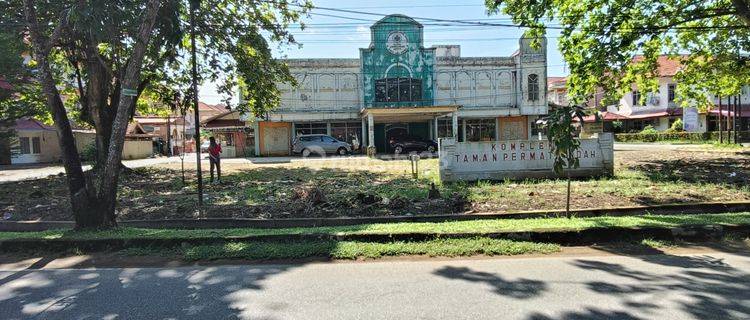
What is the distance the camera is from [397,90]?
116 ft

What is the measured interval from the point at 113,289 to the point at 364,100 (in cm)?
3065

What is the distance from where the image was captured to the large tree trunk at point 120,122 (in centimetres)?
817

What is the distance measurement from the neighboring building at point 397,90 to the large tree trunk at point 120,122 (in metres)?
25.2

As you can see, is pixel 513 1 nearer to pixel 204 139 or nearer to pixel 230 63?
pixel 230 63

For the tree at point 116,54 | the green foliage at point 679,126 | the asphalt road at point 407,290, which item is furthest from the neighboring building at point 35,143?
the green foliage at point 679,126

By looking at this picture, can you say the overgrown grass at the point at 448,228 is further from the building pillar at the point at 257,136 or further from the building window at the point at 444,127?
the building window at the point at 444,127

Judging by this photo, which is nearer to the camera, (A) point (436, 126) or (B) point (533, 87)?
(A) point (436, 126)

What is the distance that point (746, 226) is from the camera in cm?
728

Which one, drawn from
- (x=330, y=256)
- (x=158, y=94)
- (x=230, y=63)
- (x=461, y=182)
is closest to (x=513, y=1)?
(x=461, y=182)

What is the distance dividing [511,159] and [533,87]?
25.0m

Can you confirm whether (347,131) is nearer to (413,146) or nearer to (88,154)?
(413,146)

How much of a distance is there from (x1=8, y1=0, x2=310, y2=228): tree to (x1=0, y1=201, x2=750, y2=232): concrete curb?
1.41 meters

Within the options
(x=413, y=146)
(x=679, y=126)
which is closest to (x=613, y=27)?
(x=413, y=146)

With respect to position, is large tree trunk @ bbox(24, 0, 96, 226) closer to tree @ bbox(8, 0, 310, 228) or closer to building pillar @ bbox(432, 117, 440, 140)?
tree @ bbox(8, 0, 310, 228)
